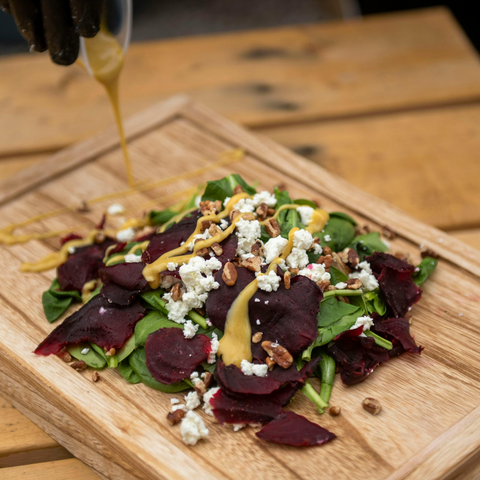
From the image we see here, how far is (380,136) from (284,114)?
0.46 metres

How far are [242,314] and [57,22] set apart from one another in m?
0.98

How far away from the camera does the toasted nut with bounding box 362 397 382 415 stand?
1.55 metres

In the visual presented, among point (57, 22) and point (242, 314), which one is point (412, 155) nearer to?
point (242, 314)

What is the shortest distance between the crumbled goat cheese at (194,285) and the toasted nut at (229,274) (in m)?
0.02

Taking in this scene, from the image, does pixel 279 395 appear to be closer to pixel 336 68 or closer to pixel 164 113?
pixel 164 113

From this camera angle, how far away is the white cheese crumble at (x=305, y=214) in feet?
6.16

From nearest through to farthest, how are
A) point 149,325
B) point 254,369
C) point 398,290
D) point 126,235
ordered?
point 254,369, point 149,325, point 398,290, point 126,235

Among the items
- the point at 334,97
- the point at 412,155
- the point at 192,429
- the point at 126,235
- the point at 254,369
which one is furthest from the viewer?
the point at 334,97

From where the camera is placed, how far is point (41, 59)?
329 centimetres

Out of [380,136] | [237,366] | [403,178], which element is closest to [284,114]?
[380,136]

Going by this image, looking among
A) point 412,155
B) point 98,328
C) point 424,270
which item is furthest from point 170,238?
point 412,155

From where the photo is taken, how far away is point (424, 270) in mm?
1927

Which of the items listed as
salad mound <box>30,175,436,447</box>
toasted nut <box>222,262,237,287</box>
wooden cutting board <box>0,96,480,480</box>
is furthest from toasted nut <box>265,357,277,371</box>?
toasted nut <box>222,262,237,287</box>

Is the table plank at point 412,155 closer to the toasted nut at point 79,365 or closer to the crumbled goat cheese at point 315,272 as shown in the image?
the crumbled goat cheese at point 315,272
